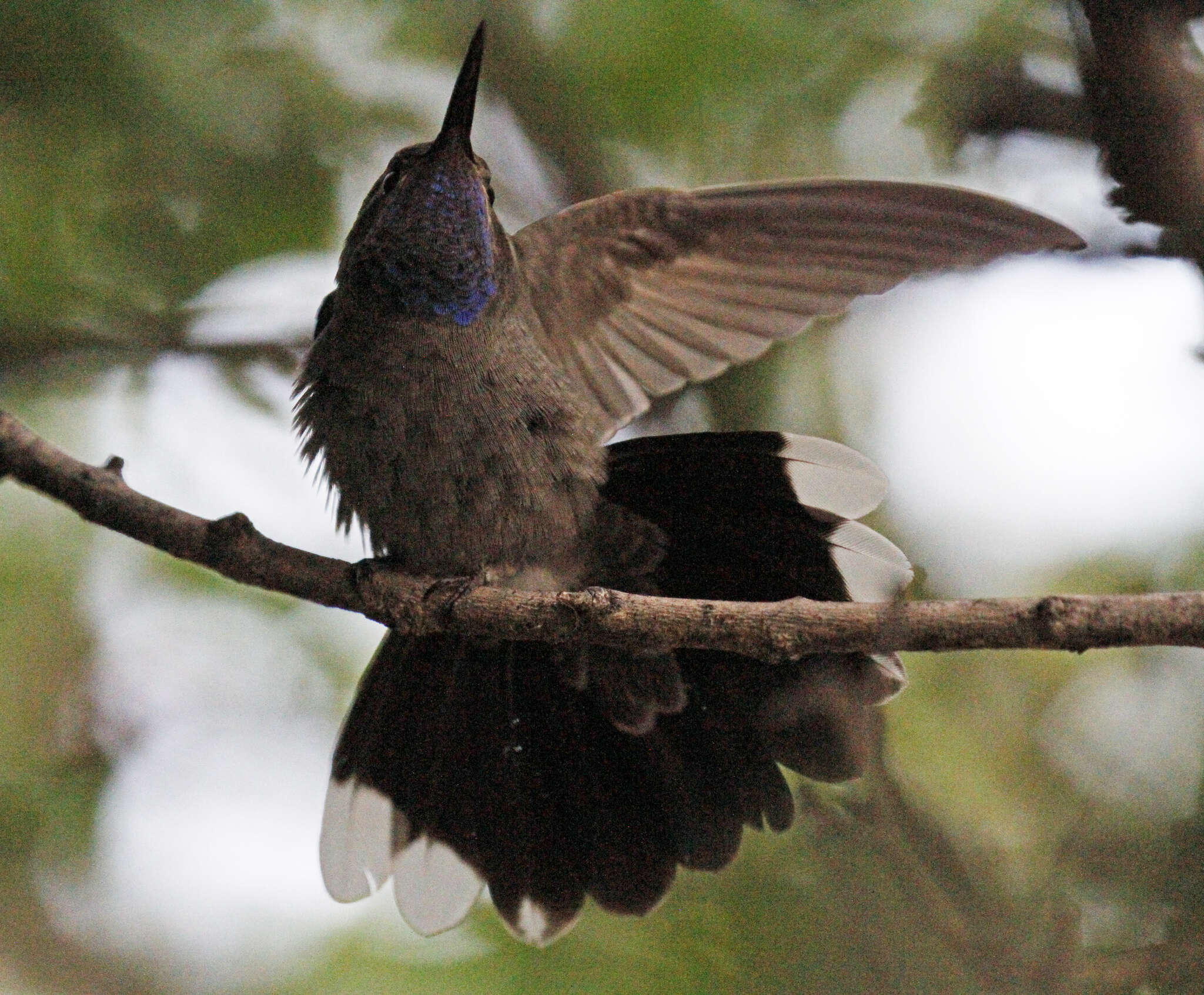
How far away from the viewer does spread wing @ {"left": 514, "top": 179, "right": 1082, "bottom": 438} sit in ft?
9.32

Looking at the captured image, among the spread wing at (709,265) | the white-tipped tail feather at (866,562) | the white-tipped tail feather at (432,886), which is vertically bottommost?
the white-tipped tail feather at (432,886)

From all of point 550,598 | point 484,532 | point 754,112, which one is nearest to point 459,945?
point 484,532

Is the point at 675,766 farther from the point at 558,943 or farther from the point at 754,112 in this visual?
the point at 754,112

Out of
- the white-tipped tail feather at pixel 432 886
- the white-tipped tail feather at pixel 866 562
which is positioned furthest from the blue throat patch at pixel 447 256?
the white-tipped tail feather at pixel 432 886

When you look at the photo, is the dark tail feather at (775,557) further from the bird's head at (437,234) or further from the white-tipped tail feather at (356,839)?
the white-tipped tail feather at (356,839)

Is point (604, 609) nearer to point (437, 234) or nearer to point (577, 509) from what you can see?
point (577, 509)

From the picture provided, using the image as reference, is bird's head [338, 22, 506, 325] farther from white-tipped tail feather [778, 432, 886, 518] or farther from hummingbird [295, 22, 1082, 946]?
white-tipped tail feather [778, 432, 886, 518]

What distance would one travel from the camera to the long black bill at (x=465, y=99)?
299 centimetres

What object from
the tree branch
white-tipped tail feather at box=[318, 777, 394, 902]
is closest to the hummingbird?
white-tipped tail feather at box=[318, 777, 394, 902]

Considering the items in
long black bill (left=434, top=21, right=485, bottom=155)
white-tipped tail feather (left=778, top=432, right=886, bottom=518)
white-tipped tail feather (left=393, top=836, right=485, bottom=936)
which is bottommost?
white-tipped tail feather (left=393, top=836, right=485, bottom=936)

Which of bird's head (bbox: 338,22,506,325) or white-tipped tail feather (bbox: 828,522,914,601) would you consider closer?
white-tipped tail feather (bbox: 828,522,914,601)

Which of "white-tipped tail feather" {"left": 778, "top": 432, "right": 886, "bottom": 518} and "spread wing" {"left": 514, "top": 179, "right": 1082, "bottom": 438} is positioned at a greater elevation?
"spread wing" {"left": 514, "top": 179, "right": 1082, "bottom": 438}

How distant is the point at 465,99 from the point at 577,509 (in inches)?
43.1

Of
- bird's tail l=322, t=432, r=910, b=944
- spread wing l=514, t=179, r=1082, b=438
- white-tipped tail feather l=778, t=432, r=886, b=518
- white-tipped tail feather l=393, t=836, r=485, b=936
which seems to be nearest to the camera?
spread wing l=514, t=179, r=1082, b=438
